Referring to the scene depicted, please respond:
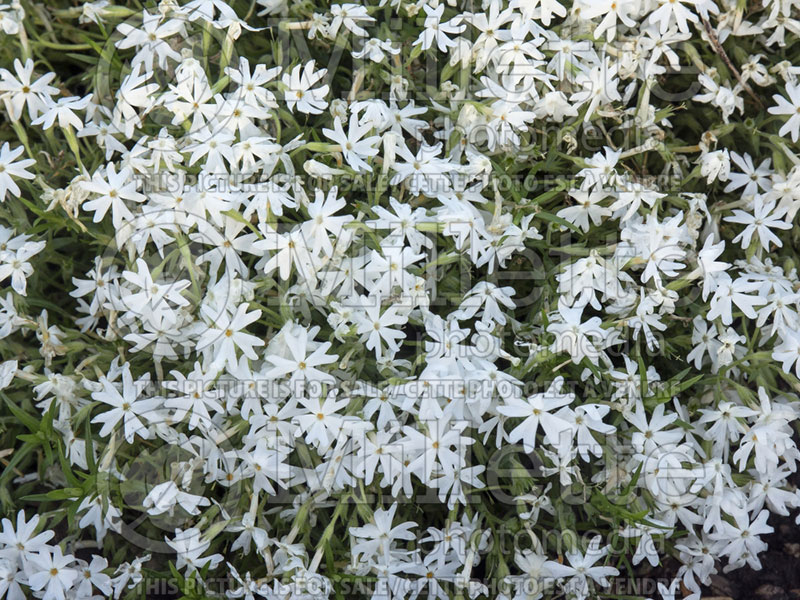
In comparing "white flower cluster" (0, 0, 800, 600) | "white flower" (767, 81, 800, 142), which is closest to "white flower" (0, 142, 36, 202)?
"white flower cluster" (0, 0, 800, 600)

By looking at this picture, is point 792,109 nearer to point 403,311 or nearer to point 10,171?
point 403,311

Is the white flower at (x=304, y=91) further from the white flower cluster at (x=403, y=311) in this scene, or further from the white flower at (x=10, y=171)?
the white flower at (x=10, y=171)

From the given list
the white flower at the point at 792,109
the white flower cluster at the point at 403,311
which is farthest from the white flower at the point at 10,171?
the white flower at the point at 792,109

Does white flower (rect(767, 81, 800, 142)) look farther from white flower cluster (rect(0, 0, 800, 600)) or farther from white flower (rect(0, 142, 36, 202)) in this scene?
white flower (rect(0, 142, 36, 202))

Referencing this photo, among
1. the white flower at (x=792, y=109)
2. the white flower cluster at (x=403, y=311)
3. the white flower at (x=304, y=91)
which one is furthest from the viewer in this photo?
the white flower at (x=792, y=109)

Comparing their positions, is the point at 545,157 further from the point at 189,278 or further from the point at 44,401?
the point at 44,401

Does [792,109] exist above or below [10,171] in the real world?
above

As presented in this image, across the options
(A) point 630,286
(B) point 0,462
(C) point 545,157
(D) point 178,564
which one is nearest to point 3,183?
(B) point 0,462

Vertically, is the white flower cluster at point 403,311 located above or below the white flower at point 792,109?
below

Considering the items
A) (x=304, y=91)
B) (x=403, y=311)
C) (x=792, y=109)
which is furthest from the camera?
(x=792, y=109)

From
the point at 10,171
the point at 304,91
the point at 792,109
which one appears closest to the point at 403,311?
the point at 304,91
